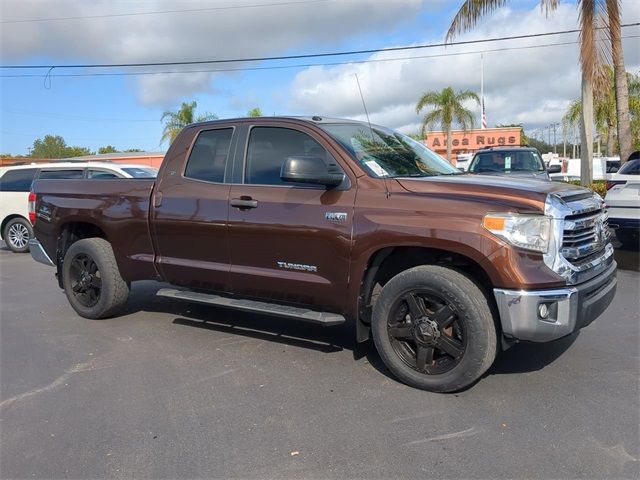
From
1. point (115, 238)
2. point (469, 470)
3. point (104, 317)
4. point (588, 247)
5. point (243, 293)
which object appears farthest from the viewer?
point (104, 317)

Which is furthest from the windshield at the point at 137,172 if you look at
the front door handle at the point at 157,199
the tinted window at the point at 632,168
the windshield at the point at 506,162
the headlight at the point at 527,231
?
the headlight at the point at 527,231

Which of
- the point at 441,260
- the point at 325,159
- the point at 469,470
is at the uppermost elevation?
the point at 325,159

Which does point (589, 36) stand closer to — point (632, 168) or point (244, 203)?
point (632, 168)

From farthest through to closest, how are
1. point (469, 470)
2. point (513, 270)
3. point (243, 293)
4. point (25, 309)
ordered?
1. point (25, 309)
2. point (243, 293)
3. point (513, 270)
4. point (469, 470)

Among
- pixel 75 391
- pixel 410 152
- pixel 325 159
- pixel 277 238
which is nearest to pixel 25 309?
pixel 75 391

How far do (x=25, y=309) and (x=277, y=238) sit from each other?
3.97 meters

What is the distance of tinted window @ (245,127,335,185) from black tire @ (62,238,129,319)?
1.93 m

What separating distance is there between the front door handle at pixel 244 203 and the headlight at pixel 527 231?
2001 millimetres

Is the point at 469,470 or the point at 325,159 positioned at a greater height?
the point at 325,159

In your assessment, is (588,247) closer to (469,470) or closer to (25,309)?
(469,470)

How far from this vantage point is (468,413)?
3.62 m

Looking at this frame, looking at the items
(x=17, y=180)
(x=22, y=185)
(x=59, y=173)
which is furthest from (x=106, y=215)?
(x=17, y=180)

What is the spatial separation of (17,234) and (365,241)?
408 inches

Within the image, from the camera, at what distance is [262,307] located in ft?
15.0
